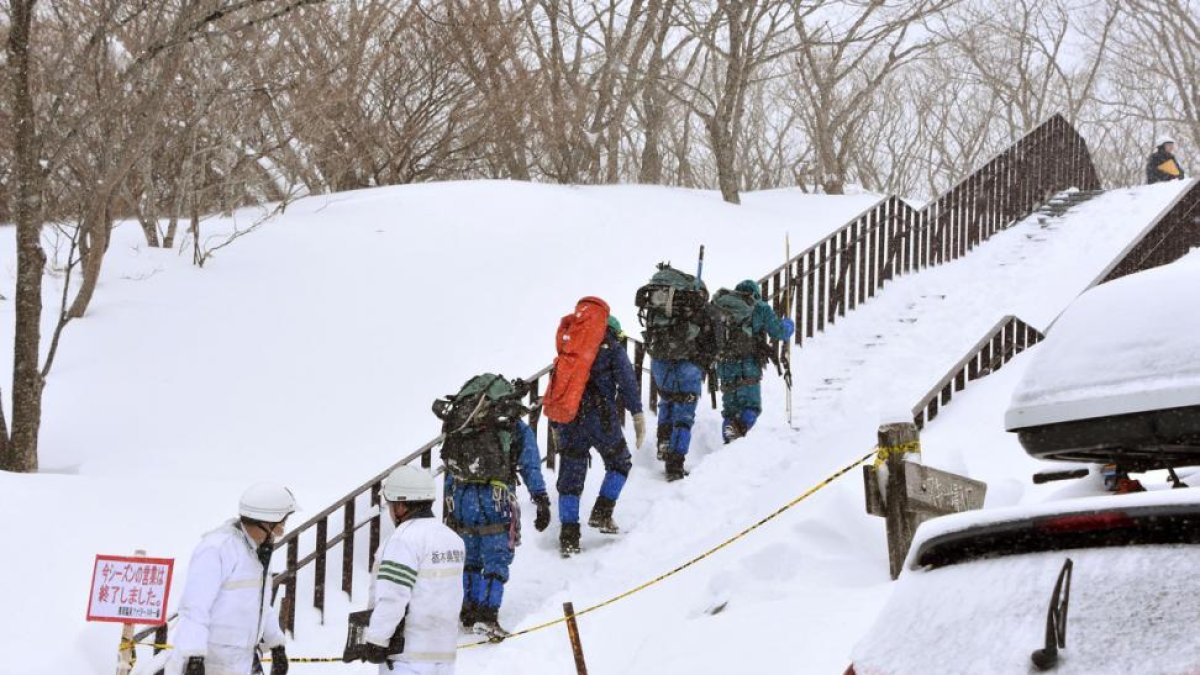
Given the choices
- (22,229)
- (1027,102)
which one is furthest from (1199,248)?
(1027,102)

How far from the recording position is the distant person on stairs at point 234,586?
5.04 m

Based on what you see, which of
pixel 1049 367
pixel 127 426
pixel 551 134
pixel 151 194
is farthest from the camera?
pixel 551 134

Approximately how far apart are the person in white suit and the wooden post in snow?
6.70 ft

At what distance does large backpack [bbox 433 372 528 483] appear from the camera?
7.32 meters

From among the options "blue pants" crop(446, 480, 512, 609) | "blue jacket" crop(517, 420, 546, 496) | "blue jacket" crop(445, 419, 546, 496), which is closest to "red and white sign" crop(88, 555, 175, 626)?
Answer: "blue pants" crop(446, 480, 512, 609)

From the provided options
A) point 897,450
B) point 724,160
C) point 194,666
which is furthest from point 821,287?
point 194,666

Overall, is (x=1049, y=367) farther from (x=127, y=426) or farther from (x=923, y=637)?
(x=127, y=426)

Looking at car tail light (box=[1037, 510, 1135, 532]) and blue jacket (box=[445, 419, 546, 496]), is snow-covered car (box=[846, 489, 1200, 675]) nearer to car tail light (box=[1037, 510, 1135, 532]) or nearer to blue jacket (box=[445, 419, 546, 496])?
car tail light (box=[1037, 510, 1135, 532])

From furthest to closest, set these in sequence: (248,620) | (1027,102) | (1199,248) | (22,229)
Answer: (1027,102) → (1199,248) → (22,229) → (248,620)

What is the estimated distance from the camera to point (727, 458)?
9.77 metres

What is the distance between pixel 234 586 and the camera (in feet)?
17.0

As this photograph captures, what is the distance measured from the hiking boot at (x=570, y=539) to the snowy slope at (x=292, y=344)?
1.87 metres

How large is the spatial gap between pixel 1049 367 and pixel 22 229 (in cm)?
834

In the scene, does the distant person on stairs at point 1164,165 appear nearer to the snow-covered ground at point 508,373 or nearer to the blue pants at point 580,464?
the snow-covered ground at point 508,373
